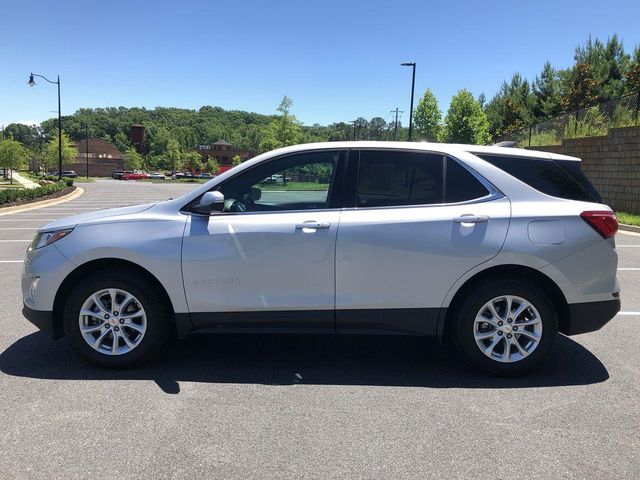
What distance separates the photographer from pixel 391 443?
120 inches

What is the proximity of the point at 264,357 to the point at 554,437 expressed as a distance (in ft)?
7.59

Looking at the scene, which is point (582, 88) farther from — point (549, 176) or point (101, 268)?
point (101, 268)

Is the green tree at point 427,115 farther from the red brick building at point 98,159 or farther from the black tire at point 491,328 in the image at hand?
the red brick building at point 98,159

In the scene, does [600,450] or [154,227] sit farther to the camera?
[154,227]

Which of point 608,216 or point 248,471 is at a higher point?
point 608,216

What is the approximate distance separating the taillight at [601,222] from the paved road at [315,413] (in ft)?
3.71

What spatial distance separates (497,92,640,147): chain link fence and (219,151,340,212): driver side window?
16.9 metres

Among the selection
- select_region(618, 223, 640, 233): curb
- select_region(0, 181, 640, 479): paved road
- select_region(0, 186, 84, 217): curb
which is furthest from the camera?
select_region(0, 186, 84, 217): curb

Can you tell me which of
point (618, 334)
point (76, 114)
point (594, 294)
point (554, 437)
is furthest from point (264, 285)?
point (76, 114)

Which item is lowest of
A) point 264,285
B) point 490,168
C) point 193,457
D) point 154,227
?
point 193,457

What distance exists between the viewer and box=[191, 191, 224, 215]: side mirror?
3912 mm

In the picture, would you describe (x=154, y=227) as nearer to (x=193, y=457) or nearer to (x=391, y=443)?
(x=193, y=457)

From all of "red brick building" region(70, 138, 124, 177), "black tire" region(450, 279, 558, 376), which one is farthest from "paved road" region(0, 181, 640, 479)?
"red brick building" region(70, 138, 124, 177)

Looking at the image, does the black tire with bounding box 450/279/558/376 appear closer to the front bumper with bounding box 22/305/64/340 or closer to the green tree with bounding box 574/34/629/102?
the front bumper with bounding box 22/305/64/340
